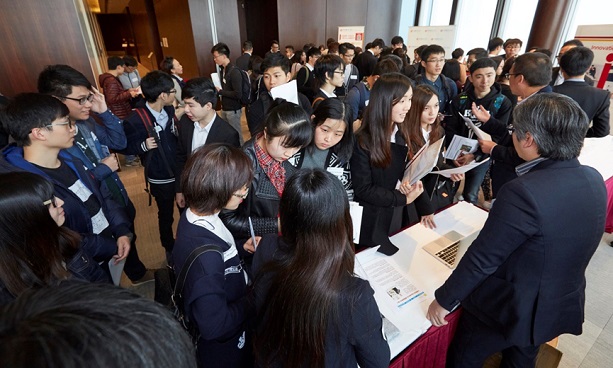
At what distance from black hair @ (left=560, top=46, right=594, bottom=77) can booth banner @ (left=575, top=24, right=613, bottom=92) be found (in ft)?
5.91

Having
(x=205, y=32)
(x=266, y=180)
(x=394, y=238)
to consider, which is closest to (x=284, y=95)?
(x=266, y=180)

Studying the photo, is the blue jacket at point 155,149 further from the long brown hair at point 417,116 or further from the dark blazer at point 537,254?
the dark blazer at point 537,254

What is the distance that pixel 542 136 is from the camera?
1071mm

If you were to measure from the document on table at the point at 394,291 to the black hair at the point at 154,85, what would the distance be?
1903 millimetres

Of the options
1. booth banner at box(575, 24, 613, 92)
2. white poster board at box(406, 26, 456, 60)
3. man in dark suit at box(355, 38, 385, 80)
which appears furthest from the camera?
white poster board at box(406, 26, 456, 60)

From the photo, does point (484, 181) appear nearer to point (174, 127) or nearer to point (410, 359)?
point (410, 359)

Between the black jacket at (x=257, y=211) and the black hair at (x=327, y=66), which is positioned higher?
the black hair at (x=327, y=66)

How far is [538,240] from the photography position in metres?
1.01

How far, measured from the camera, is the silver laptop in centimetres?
148

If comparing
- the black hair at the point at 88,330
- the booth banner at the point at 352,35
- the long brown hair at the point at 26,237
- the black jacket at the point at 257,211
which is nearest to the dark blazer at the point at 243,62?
the booth banner at the point at 352,35

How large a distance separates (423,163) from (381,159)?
226 millimetres

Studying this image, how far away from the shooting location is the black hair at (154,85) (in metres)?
2.22

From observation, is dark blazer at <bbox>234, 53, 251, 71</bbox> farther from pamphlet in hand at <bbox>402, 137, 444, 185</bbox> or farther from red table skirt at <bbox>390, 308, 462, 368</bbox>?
→ red table skirt at <bbox>390, 308, 462, 368</bbox>

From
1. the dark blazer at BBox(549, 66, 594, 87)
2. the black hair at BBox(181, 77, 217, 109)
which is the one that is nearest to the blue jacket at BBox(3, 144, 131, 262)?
the black hair at BBox(181, 77, 217, 109)
